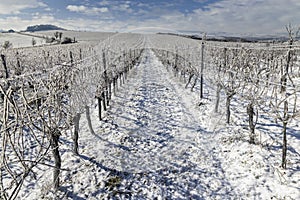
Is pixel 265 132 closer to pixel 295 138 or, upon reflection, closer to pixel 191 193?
pixel 295 138

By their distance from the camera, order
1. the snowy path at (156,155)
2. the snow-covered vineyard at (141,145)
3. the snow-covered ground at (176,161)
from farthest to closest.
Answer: the snowy path at (156,155), the snow-covered ground at (176,161), the snow-covered vineyard at (141,145)

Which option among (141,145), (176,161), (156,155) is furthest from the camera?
(141,145)

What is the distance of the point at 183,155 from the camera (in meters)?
4.29

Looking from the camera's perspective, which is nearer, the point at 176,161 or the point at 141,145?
the point at 176,161

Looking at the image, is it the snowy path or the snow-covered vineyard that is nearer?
the snow-covered vineyard

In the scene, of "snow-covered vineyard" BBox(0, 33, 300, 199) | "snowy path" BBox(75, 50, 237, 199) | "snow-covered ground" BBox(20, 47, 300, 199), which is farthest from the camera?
"snowy path" BBox(75, 50, 237, 199)

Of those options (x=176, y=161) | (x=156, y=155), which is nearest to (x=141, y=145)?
(x=156, y=155)

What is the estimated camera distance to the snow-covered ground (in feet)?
10.5

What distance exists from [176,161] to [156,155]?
459mm

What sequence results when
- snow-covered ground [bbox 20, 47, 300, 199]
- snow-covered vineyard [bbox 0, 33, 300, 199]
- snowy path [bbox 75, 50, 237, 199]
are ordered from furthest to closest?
snowy path [bbox 75, 50, 237, 199] → snow-covered ground [bbox 20, 47, 300, 199] → snow-covered vineyard [bbox 0, 33, 300, 199]

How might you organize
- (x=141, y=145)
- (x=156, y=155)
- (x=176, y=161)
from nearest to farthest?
(x=176, y=161)
(x=156, y=155)
(x=141, y=145)

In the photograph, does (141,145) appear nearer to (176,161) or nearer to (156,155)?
(156,155)

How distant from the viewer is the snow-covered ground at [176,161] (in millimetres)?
3203

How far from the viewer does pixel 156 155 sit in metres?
4.29
